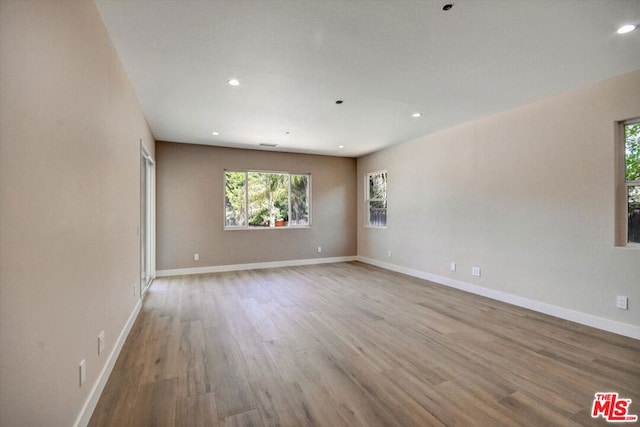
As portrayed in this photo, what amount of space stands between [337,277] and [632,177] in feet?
13.3

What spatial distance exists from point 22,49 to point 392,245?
5784mm

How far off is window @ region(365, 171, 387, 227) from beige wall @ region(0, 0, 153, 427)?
5.12 m

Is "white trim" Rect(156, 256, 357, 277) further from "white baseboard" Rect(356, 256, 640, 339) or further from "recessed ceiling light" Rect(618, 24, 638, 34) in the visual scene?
"recessed ceiling light" Rect(618, 24, 638, 34)

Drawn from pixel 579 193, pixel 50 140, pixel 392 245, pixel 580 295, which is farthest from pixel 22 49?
pixel 392 245

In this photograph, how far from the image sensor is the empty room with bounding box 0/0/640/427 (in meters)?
1.34

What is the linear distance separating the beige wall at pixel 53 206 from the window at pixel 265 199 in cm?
385

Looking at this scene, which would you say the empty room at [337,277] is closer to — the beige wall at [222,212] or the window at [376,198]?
the beige wall at [222,212]

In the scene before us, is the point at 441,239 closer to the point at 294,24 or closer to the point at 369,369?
the point at 369,369

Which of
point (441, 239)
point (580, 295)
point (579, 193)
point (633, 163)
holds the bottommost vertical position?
point (580, 295)

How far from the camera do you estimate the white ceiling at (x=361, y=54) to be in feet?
6.42

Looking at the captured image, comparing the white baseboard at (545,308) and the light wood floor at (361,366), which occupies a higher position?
the white baseboard at (545,308)

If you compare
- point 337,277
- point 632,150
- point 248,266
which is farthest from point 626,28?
point 248,266

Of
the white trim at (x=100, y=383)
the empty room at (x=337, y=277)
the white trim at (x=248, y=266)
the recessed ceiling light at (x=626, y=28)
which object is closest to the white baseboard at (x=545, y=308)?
the empty room at (x=337, y=277)

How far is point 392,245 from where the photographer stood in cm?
609
